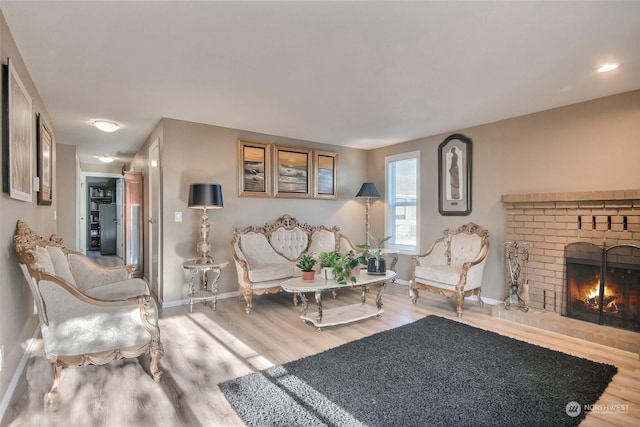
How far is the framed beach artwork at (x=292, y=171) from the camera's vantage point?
4980mm

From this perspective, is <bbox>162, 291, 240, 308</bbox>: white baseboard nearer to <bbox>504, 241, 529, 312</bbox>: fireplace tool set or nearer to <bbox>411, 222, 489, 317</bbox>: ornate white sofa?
<bbox>411, 222, 489, 317</bbox>: ornate white sofa

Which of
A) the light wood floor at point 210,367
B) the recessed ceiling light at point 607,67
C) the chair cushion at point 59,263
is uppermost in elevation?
the recessed ceiling light at point 607,67

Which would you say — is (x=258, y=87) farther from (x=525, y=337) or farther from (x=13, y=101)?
(x=525, y=337)

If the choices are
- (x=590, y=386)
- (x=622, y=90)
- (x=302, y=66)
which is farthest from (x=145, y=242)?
(x=622, y=90)

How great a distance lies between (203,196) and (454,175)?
11.4ft

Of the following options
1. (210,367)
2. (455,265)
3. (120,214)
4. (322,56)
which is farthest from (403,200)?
(120,214)

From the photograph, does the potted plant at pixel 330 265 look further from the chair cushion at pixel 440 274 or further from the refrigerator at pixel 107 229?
the refrigerator at pixel 107 229

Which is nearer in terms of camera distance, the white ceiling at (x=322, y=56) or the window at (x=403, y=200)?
the white ceiling at (x=322, y=56)

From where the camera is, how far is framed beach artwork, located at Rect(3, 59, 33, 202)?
6.40 ft

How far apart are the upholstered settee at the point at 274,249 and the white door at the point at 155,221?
1.05 metres

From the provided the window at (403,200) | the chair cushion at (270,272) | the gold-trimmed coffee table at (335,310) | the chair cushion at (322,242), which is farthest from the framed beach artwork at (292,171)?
the gold-trimmed coffee table at (335,310)

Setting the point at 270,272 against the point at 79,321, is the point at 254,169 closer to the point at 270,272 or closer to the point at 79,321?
the point at 270,272

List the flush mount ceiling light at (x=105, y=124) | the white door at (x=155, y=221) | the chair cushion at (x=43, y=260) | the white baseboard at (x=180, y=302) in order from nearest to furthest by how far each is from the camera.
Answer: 1. the chair cushion at (x=43, y=260)
2. the white baseboard at (x=180, y=302)
3. the flush mount ceiling light at (x=105, y=124)
4. the white door at (x=155, y=221)

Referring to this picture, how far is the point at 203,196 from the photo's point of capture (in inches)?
152
